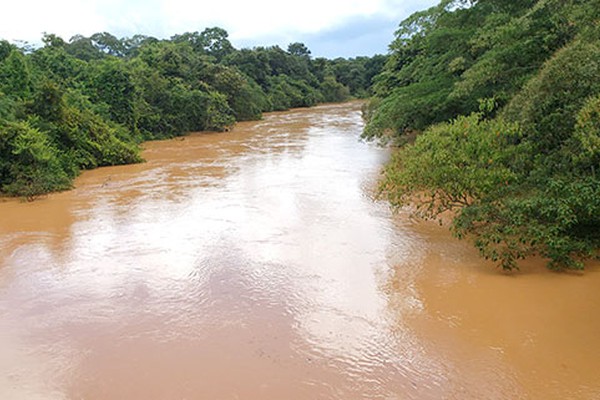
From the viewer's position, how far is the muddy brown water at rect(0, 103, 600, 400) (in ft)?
16.7

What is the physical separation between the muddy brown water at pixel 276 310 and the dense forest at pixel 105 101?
284 cm

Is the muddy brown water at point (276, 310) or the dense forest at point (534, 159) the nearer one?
the muddy brown water at point (276, 310)

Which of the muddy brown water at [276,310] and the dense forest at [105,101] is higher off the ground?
the dense forest at [105,101]

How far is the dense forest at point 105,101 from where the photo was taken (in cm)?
1436

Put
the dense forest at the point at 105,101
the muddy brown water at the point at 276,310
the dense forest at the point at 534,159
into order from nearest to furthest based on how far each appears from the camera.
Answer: the muddy brown water at the point at 276,310, the dense forest at the point at 534,159, the dense forest at the point at 105,101

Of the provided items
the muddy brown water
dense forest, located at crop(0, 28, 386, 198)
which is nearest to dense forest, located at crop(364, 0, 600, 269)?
the muddy brown water

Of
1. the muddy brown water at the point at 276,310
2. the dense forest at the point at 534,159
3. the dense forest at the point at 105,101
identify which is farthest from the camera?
the dense forest at the point at 105,101

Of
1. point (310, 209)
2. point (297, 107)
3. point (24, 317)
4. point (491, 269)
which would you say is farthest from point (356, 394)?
point (297, 107)

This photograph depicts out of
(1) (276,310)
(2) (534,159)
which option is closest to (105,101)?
(1) (276,310)

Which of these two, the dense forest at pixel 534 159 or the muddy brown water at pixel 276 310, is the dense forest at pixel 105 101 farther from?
the dense forest at pixel 534 159

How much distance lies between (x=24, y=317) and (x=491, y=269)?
7.15 metres

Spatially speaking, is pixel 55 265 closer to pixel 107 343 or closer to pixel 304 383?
pixel 107 343

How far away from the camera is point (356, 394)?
4.86 metres

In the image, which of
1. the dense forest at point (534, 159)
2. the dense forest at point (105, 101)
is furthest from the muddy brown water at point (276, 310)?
the dense forest at point (105, 101)
